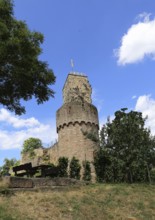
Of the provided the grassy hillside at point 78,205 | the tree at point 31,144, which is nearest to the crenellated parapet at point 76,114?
the grassy hillside at point 78,205

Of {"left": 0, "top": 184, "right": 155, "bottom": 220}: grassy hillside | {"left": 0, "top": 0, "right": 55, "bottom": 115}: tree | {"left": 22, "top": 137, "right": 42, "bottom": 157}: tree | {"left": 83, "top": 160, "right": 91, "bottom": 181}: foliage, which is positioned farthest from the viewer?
{"left": 22, "top": 137, "right": 42, "bottom": 157}: tree

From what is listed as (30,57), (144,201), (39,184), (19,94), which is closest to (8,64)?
(30,57)

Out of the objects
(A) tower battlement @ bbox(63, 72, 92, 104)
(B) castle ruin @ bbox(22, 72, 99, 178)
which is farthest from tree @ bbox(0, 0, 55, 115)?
(A) tower battlement @ bbox(63, 72, 92, 104)

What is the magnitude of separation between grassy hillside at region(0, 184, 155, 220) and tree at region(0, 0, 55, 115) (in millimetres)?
5290

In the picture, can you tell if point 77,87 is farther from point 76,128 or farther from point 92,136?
point 92,136

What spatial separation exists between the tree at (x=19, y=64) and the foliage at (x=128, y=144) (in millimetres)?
5254

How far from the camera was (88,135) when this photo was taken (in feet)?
61.5

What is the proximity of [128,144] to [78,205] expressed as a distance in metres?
8.83

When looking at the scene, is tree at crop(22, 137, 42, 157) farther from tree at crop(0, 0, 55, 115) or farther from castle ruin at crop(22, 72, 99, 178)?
tree at crop(0, 0, 55, 115)

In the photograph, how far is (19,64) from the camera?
12.6 metres

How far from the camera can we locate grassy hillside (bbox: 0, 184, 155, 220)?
7684mm

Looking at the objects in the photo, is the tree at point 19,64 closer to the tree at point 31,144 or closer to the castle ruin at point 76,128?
the castle ruin at point 76,128

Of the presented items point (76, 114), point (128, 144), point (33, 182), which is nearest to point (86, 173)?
point (128, 144)

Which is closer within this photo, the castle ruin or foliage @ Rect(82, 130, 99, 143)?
foliage @ Rect(82, 130, 99, 143)
